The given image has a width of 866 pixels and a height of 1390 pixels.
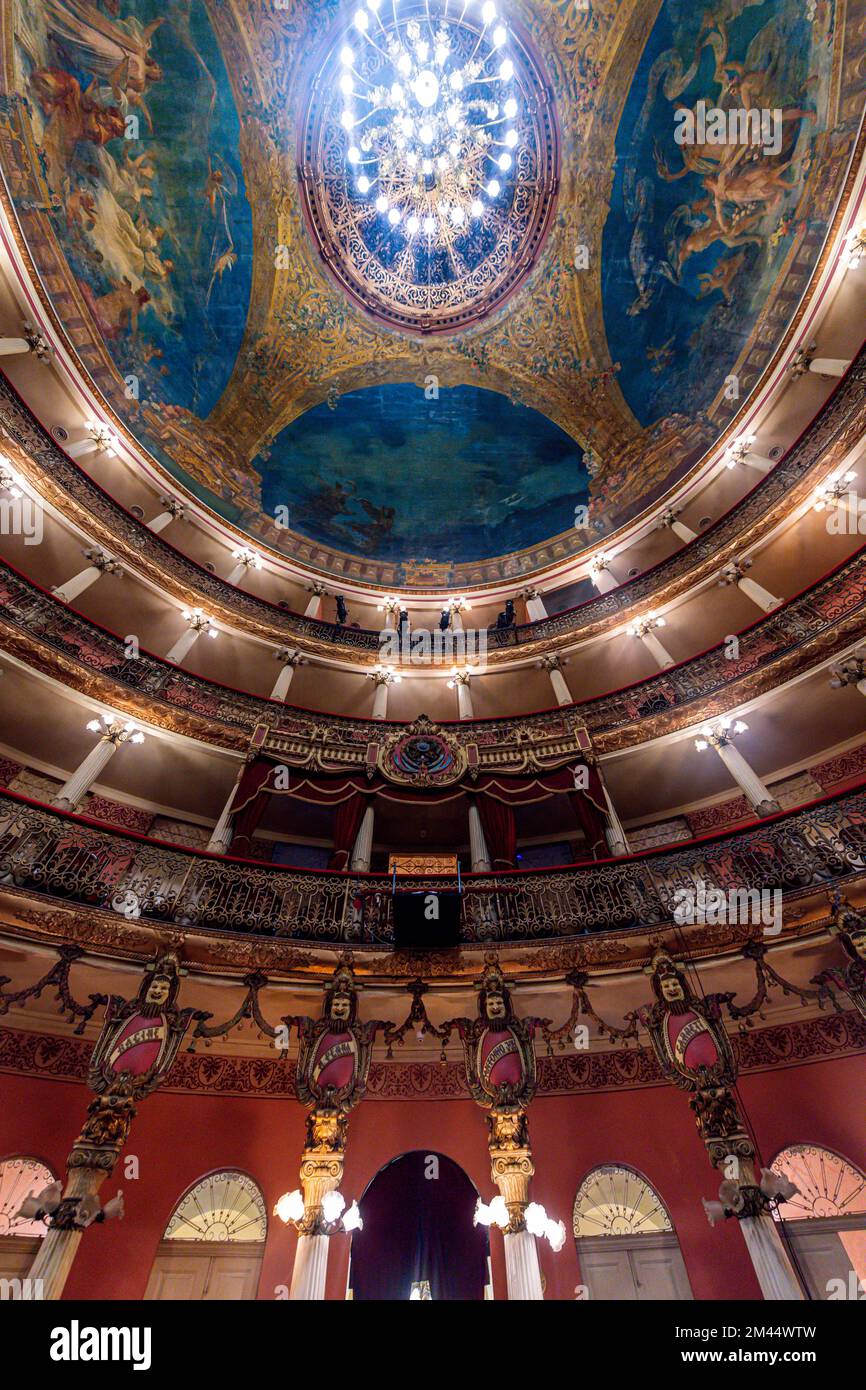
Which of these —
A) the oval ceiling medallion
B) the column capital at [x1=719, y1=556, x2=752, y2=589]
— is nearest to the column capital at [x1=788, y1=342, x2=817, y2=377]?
the column capital at [x1=719, y1=556, x2=752, y2=589]

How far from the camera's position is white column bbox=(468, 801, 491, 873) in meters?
11.7

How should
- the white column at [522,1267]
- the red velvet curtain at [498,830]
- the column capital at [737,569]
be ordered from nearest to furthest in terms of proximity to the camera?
the white column at [522,1267] < the red velvet curtain at [498,830] < the column capital at [737,569]

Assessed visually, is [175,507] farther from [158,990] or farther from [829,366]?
[829,366]

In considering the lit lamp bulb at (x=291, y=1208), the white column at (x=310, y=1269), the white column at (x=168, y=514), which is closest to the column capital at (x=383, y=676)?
the white column at (x=168, y=514)

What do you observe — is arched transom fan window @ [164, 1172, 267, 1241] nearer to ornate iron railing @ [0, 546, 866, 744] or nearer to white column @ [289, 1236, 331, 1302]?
white column @ [289, 1236, 331, 1302]

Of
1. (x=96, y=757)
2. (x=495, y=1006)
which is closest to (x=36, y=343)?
(x=96, y=757)

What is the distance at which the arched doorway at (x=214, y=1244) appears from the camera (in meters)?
8.10

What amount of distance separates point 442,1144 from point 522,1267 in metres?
2.93

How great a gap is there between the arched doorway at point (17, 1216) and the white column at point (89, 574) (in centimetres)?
1097

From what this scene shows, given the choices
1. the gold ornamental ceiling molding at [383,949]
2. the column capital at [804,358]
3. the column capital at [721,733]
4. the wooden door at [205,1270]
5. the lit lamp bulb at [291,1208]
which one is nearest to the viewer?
the lit lamp bulb at [291,1208]

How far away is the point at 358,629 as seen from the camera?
18625 millimetres

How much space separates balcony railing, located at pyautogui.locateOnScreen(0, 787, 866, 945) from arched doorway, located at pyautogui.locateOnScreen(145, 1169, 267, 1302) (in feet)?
13.9

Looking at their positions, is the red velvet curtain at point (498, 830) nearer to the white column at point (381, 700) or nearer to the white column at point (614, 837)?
the white column at point (614, 837)
